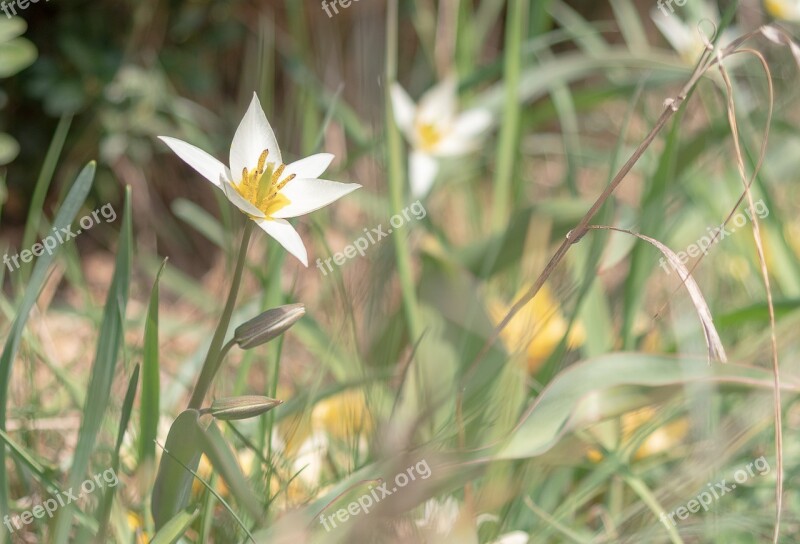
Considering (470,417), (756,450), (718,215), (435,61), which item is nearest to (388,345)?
(470,417)

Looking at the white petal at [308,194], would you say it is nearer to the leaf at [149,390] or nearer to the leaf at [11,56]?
the leaf at [149,390]

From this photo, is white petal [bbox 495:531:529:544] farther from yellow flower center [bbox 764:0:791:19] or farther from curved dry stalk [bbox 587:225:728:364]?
yellow flower center [bbox 764:0:791:19]

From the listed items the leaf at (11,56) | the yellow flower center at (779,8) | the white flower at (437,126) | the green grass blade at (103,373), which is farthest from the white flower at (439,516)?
the yellow flower center at (779,8)

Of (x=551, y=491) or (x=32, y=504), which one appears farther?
(x=551, y=491)

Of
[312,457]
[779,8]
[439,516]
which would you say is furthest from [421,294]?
[779,8]

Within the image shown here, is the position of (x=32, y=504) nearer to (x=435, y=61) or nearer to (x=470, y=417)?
(x=470, y=417)

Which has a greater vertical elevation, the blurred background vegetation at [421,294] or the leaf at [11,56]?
the leaf at [11,56]
